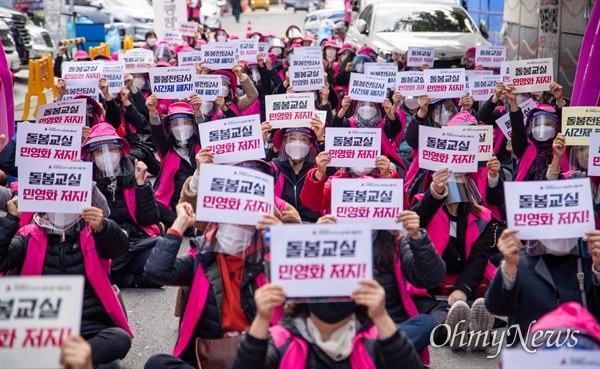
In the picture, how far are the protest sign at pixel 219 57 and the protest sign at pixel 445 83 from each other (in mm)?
3602

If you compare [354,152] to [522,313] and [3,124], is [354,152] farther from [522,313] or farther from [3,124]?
[3,124]

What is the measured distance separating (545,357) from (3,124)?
8.44 m

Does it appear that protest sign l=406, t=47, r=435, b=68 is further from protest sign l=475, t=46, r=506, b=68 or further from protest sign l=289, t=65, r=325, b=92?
protest sign l=289, t=65, r=325, b=92

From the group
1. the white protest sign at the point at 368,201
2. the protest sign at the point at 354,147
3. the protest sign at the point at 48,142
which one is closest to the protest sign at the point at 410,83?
the protest sign at the point at 354,147

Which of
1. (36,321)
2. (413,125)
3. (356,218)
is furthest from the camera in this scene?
(413,125)

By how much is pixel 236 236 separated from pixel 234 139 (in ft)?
6.97

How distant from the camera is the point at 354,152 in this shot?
290 inches

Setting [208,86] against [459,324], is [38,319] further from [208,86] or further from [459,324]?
[208,86]

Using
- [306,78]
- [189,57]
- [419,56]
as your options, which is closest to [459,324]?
[306,78]

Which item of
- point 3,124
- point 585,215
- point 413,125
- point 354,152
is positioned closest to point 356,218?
point 585,215

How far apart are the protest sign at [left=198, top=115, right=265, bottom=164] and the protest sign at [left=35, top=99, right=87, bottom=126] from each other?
8.34ft

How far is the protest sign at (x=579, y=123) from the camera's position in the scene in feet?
23.8

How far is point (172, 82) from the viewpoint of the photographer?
10719 mm

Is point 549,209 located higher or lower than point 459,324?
higher
